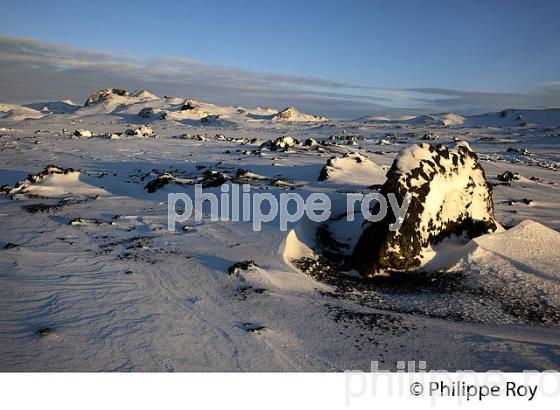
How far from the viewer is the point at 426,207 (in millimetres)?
6359

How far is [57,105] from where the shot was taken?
235 ft

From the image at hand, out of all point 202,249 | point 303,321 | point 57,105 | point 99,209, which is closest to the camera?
point 303,321

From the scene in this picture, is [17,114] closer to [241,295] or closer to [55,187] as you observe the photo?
[55,187]

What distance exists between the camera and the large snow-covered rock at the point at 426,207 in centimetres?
600

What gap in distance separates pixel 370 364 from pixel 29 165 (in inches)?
620

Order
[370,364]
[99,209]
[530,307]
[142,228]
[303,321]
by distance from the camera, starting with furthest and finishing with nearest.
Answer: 1. [99,209]
2. [142,228]
3. [530,307]
4. [303,321]
5. [370,364]

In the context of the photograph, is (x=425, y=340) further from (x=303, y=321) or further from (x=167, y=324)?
(x=167, y=324)

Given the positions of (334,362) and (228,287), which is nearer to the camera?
(334,362)

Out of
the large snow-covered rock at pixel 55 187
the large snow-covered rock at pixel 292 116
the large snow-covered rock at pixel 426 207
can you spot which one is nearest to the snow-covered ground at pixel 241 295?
the large snow-covered rock at pixel 55 187

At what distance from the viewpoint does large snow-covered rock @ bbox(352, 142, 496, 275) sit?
5999mm

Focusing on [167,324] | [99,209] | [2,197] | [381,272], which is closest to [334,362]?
[167,324]

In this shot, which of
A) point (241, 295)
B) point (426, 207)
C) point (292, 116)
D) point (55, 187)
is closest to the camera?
point (241, 295)

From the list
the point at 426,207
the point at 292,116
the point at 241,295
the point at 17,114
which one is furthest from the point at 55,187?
the point at 17,114

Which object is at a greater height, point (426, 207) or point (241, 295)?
point (426, 207)
